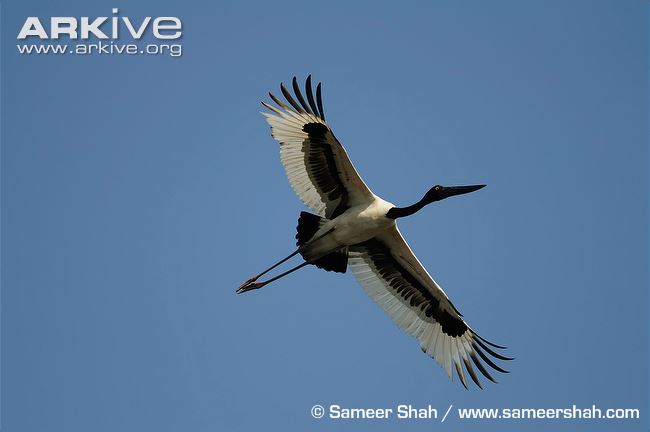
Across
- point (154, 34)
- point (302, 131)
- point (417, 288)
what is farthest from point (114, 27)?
point (417, 288)

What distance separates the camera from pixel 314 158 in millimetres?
18984

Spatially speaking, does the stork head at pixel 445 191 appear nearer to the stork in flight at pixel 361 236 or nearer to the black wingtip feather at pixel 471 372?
the stork in flight at pixel 361 236

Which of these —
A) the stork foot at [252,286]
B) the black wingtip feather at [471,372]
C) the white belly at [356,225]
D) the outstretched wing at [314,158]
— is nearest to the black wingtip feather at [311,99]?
the outstretched wing at [314,158]

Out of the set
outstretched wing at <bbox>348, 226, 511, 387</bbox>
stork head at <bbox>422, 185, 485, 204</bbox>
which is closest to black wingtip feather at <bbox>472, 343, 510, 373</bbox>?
outstretched wing at <bbox>348, 226, 511, 387</bbox>

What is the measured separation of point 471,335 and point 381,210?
2.82 metres

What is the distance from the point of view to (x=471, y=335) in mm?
19750

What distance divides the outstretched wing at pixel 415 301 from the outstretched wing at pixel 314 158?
3.45 ft

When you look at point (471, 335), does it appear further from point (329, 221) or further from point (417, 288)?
point (329, 221)

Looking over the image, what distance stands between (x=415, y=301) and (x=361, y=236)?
5.39 feet

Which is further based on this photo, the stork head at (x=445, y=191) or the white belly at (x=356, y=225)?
the stork head at (x=445, y=191)

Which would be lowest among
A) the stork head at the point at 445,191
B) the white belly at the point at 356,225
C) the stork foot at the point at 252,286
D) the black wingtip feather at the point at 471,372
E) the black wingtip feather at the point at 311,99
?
the black wingtip feather at the point at 471,372

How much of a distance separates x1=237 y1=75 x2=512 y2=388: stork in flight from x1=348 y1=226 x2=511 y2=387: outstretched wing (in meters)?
0.02

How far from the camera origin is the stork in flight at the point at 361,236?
1888cm

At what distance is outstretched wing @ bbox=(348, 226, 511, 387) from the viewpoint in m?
19.6
